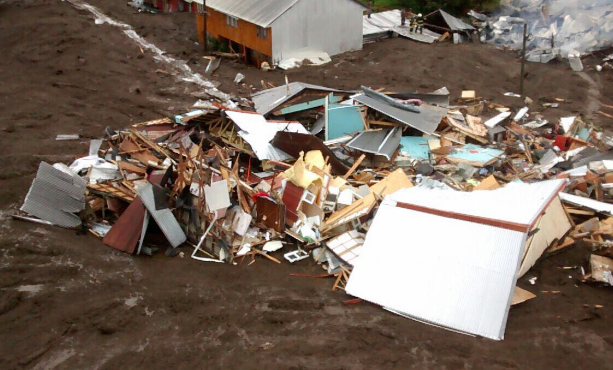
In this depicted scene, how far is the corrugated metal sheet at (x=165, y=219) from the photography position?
10.1 m

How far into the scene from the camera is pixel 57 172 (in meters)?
11.4

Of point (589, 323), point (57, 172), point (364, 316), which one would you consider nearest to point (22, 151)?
point (57, 172)

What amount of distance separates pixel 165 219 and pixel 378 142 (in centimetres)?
613

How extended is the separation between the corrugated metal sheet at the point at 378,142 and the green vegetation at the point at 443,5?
22.8 metres

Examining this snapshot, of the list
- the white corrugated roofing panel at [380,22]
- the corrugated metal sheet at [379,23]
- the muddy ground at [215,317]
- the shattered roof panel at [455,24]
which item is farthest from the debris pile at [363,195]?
the shattered roof panel at [455,24]

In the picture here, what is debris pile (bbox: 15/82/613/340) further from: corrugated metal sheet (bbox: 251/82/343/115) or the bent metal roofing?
the bent metal roofing

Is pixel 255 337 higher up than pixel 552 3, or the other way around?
pixel 552 3

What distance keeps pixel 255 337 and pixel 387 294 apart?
2212mm

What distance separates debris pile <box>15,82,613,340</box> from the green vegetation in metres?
19.7

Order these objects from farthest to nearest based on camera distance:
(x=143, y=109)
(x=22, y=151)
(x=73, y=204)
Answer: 1. (x=143, y=109)
2. (x=22, y=151)
3. (x=73, y=204)

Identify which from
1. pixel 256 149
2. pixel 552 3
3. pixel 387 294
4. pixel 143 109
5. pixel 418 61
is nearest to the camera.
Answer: pixel 387 294

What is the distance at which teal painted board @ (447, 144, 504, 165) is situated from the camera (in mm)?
13945

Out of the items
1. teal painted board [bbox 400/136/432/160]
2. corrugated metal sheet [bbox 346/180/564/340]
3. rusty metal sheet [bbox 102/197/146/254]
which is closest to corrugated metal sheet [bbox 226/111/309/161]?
teal painted board [bbox 400/136/432/160]

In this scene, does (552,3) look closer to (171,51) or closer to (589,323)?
(171,51)
